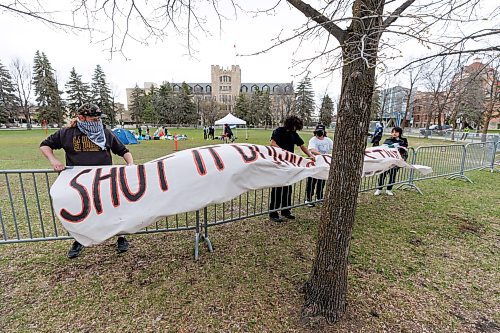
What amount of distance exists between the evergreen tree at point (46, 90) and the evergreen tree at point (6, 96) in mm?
5038

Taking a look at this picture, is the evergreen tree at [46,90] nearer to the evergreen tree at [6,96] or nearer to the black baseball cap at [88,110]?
the evergreen tree at [6,96]

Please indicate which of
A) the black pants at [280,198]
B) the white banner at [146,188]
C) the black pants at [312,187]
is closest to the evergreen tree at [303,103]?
the black pants at [312,187]

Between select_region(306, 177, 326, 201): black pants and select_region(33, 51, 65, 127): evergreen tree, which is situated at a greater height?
select_region(33, 51, 65, 127): evergreen tree

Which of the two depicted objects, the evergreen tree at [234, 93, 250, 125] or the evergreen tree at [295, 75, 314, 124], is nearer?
the evergreen tree at [295, 75, 314, 124]

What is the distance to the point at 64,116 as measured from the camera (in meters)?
47.9

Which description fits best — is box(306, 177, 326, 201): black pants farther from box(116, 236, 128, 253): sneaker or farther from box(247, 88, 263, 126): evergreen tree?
box(247, 88, 263, 126): evergreen tree

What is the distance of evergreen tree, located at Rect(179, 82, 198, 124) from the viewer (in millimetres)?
54247

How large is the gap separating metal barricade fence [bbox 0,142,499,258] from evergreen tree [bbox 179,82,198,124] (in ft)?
158

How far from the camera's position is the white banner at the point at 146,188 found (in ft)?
8.55

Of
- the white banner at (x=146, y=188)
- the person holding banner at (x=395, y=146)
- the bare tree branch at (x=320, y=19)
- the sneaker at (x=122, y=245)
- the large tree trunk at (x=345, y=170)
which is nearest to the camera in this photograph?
the large tree trunk at (x=345, y=170)

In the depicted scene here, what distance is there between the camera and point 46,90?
144 feet

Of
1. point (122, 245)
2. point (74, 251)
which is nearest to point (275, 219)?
point (122, 245)

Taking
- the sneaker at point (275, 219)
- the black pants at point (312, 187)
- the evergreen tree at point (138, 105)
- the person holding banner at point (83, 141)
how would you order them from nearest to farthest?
the person holding banner at point (83, 141)
the sneaker at point (275, 219)
the black pants at point (312, 187)
the evergreen tree at point (138, 105)

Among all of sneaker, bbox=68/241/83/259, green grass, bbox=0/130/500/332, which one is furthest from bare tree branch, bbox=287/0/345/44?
sneaker, bbox=68/241/83/259
